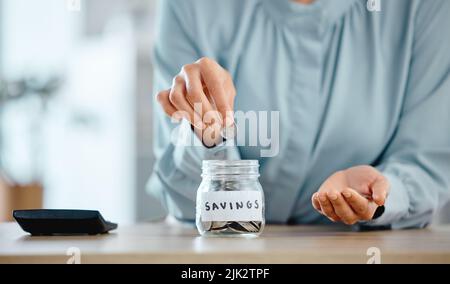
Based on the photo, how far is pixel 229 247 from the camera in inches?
20.0

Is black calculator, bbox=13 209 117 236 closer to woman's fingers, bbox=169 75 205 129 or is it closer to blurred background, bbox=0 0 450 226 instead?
woman's fingers, bbox=169 75 205 129

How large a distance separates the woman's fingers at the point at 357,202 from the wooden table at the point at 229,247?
19 millimetres

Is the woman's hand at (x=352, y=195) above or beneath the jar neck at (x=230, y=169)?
beneath

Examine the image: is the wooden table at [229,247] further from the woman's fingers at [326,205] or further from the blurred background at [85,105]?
the blurred background at [85,105]

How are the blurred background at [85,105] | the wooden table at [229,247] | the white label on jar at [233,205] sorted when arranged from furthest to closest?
the blurred background at [85,105]
the white label on jar at [233,205]
the wooden table at [229,247]

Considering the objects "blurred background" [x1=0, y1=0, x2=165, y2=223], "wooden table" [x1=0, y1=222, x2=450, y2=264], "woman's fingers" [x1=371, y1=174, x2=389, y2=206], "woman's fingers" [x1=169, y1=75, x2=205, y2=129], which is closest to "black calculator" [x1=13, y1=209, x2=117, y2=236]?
"wooden table" [x1=0, y1=222, x2=450, y2=264]

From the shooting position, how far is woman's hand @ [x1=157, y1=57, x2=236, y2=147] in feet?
1.94

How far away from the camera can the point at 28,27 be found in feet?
8.04

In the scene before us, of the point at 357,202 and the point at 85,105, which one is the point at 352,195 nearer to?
the point at 357,202

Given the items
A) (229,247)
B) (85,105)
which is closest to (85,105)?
(85,105)

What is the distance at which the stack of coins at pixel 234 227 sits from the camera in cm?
58

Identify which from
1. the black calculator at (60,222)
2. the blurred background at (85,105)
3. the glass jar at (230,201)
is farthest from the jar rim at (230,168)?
the blurred background at (85,105)

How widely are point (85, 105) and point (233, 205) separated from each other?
1.97 meters

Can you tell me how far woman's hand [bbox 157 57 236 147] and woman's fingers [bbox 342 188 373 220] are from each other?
110mm
